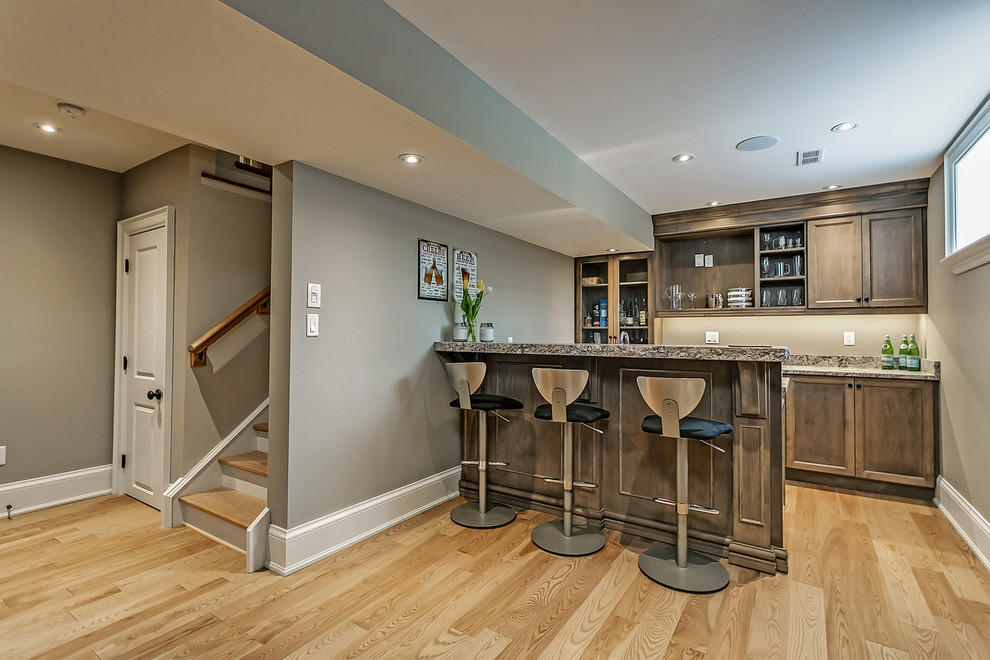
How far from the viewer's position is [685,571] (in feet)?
8.13

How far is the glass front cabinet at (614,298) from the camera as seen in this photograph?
215 inches

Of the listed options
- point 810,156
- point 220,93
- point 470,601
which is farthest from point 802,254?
point 220,93

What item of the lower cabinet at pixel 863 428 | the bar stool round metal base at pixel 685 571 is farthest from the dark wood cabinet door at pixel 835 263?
the bar stool round metal base at pixel 685 571

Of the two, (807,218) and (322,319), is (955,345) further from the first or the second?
(322,319)

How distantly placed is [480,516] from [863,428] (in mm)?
3074

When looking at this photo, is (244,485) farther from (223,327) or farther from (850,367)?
(850,367)

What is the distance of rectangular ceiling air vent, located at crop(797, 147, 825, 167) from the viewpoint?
10.9 feet

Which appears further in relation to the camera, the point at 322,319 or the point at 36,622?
the point at 322,319

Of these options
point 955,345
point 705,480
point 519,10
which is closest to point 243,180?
point 519,10

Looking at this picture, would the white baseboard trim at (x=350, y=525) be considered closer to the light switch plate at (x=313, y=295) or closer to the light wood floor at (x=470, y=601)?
the light wood floor at (x=470, y=601)

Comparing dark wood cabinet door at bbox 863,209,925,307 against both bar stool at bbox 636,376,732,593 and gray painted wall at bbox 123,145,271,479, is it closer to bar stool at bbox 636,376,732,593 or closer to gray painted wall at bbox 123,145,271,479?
bar stool at bbox 636,376,732,593

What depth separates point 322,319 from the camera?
273cm

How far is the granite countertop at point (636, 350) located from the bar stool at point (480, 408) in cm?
24

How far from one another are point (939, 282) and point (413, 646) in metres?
4.18
